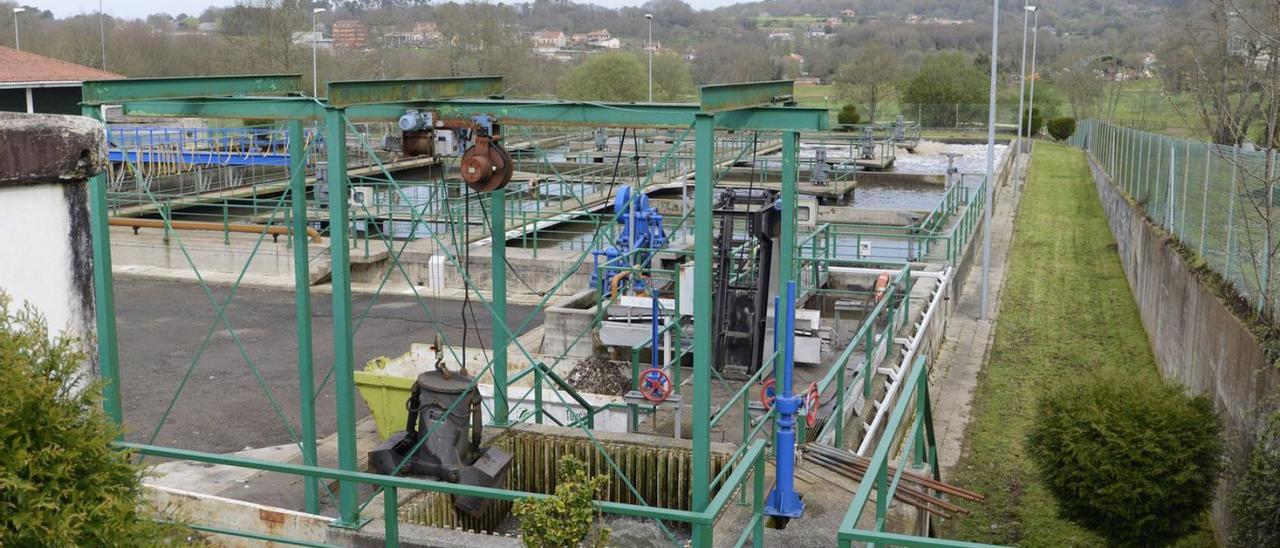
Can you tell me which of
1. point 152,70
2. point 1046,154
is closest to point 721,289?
point 1046,154

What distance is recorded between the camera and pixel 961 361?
16875mm

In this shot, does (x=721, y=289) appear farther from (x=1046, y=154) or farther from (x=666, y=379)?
(x=1046, y=154)

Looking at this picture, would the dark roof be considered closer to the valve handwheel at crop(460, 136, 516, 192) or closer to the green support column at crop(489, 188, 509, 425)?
the green support column at crop(489, 188, 509, 425)

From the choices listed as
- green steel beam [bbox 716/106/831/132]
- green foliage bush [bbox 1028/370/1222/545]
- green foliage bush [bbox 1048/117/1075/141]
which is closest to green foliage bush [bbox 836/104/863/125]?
green foliage bush [bbox 1048/117/1075/141]

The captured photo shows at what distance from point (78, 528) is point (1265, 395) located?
8307 millimetres

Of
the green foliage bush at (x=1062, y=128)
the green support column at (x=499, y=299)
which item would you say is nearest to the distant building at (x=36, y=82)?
the green support column at (x=499, y=299)

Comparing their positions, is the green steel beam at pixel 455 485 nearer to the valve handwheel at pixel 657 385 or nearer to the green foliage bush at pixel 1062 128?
the valve handwheel at pixel 657 385

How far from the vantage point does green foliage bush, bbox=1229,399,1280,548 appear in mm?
7605

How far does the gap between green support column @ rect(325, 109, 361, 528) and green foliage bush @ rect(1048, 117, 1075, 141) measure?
69057mm

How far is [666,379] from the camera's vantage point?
11508mm

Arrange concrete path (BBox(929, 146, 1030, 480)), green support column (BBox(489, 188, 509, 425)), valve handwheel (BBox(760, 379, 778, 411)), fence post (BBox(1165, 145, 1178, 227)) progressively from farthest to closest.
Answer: fence post (BBox(1165, 145, 1178, 227)), concrete path (BBox(929, 146, 1030, 480)), valve handwheel (BBox(760, 379, 778, 411)), green support column (BBox(489, 188, 509, 425))

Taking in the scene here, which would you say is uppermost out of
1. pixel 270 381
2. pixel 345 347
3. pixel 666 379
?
pixel 345 347

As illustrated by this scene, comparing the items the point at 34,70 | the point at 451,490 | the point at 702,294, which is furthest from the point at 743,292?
the point at 34,70

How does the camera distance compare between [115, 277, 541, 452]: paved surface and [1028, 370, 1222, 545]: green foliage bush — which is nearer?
[1028, 370, 1222, 545]: green foliage bush
